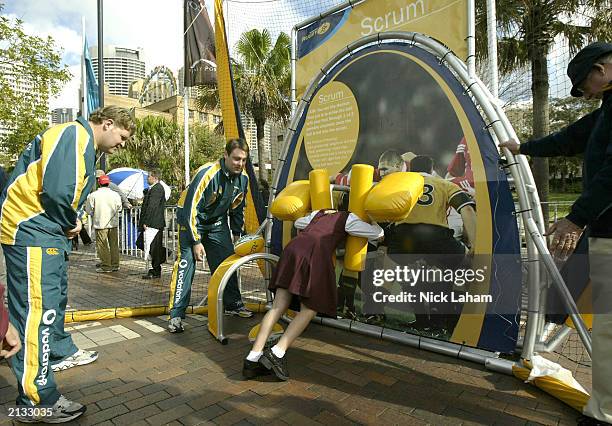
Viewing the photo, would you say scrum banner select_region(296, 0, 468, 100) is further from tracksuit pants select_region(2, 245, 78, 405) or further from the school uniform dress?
tracksuit pants select_region(2, 245, 78, 405)

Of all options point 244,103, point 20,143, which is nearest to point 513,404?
point 244,103

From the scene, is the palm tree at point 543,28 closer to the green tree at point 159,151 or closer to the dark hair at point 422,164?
the dark hair at point 422,164

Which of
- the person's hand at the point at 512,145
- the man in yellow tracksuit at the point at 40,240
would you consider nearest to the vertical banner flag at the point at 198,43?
the man in yellow tracksuit at the point at 40,240

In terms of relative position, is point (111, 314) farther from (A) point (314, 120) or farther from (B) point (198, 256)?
(A) point (314, 120)

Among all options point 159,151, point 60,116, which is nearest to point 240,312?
point 60,116

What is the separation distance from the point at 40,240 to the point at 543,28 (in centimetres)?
871

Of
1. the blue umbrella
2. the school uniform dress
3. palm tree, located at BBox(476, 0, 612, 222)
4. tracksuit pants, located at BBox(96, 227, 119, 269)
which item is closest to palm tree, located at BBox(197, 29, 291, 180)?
the blue umbrella

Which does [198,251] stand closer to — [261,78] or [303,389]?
[303,389]

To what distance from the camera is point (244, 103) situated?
1636 centimetres

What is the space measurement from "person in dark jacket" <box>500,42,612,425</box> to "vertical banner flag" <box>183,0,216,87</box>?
862cm

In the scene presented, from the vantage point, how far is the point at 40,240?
2.61 meters

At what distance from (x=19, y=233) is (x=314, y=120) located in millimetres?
3038

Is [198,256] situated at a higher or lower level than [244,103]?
lower

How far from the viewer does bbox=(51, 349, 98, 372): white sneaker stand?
332cm
